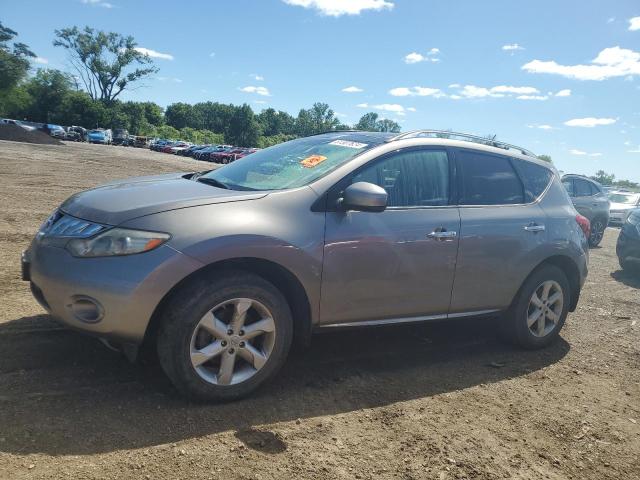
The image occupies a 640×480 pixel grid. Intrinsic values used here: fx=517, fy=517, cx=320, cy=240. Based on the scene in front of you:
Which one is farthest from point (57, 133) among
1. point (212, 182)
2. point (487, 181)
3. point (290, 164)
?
point (487, 181)

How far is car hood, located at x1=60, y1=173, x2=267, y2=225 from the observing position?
2.97 metres

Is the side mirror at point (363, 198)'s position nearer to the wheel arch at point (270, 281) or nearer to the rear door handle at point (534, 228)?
the wheel arch at point (270, 281)

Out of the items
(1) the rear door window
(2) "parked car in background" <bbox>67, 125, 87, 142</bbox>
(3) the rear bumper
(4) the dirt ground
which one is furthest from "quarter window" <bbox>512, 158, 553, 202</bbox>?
(2) "parked car in background" <bbox>67, 125, 87, 142</bbox>

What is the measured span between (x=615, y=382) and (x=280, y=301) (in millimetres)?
2926

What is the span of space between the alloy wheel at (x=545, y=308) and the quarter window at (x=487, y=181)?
0.82 m

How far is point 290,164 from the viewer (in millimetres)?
3871

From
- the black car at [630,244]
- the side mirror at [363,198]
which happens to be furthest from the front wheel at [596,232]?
the side mirror at [363,198]

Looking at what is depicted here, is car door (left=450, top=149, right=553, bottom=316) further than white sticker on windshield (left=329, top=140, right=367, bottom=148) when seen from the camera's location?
Yes

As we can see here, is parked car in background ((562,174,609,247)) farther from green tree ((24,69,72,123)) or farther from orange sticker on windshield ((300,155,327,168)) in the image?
green tree ((24,69,72,123))

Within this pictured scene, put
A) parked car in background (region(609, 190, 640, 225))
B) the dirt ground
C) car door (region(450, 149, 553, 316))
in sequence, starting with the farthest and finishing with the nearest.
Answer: parked car in background (region(609, 190, 640, 225))
car door (region(450, 149, 553, 316))
the dirt ground

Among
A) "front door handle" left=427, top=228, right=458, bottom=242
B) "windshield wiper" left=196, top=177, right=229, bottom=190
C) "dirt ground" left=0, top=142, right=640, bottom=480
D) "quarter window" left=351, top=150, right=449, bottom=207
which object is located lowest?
"dirt ground" left=0, top=142, right=640, bottom=480

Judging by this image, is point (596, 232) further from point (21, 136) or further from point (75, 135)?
→ point (75, 135)

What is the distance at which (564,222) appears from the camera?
15.4 ft

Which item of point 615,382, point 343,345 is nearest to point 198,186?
point 343,345
